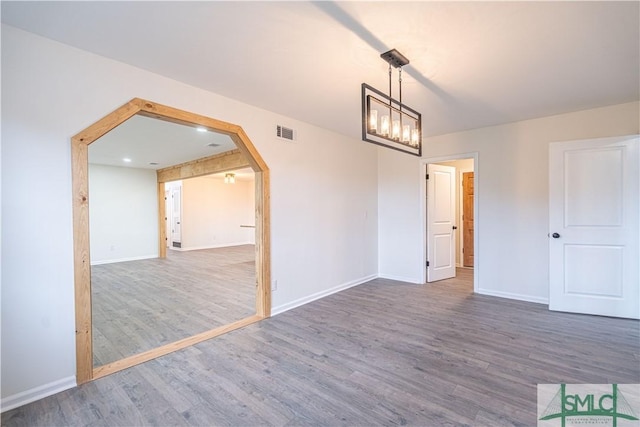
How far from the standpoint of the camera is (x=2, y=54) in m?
1.84

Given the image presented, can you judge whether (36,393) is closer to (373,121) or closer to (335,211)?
(373,121)

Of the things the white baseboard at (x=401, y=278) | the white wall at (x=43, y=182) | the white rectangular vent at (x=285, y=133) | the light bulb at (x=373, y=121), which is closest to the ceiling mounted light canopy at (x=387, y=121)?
the light bulb at (x=373, y=121)

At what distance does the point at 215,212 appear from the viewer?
1044 cm

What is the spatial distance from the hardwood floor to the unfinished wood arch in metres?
0.15

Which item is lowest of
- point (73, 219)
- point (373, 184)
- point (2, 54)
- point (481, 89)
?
point (73, 219)

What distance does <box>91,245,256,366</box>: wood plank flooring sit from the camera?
2910 mm

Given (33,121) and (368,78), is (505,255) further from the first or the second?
(33,121)

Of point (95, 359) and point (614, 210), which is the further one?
point (614, 210)

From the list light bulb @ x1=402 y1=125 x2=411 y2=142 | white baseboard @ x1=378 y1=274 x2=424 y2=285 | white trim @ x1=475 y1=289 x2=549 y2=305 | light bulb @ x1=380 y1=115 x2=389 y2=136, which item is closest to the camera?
light bulb @ x1=380 y1=115 x2=389 y2=136

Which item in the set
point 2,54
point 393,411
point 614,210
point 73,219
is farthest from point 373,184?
point 2,54

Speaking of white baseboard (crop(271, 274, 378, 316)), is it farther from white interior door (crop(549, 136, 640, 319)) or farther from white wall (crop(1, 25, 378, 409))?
white interior door (crop(549, 136, 640, 319))

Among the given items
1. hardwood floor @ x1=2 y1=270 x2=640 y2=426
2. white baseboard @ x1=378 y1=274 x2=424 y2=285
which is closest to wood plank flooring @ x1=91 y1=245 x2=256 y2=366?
hardwood floor @ x1=2 y1=270 x2=640 y2=426

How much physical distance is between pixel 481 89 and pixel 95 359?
441cm

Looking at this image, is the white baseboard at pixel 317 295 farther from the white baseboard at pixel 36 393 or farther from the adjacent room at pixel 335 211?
the white baseboard at pixel 36 393
